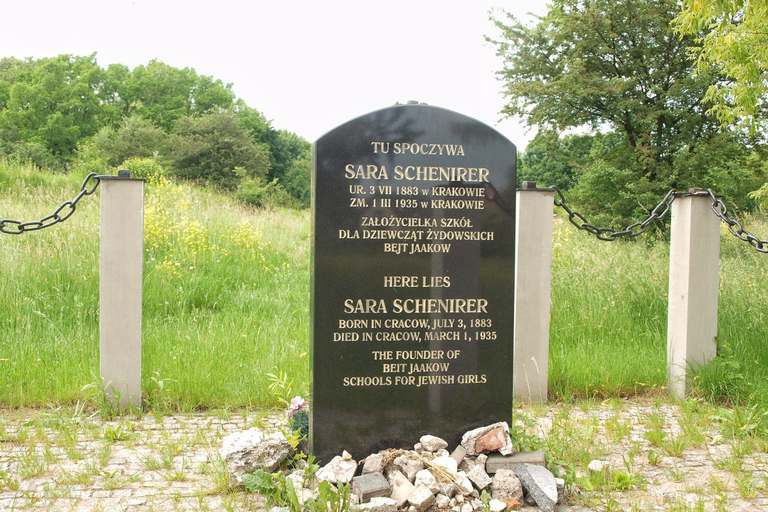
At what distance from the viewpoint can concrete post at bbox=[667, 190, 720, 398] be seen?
491cm

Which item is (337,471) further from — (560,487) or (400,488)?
(560,487)

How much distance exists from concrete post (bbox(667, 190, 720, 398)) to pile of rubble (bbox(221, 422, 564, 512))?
2263 mm

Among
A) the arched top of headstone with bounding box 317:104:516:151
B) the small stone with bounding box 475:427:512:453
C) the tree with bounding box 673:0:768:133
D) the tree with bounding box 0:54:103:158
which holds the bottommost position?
the small stone with bounding box 475:427:512:453

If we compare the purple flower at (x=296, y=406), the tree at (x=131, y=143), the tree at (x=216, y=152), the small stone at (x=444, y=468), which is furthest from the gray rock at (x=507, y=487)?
the tree at (x=131, y=143)

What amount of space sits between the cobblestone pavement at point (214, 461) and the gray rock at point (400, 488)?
630mm

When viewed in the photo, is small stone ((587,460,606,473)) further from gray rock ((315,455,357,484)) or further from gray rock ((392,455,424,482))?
gray rock ((315,455,357,484))

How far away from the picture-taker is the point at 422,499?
2.90m

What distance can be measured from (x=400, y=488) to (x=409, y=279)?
1.12 meters

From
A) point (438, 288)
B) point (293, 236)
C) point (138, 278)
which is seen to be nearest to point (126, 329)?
point (138, 278)

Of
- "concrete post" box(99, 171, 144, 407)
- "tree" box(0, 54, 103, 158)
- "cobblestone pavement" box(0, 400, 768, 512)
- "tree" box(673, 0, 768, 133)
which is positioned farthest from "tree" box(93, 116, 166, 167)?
"cobblestone pavement" box(0, 400, 768, 512)

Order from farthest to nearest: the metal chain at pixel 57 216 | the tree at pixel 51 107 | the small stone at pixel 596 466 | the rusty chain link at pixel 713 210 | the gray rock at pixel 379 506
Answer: the tree at pixel 51 107, the rusty chain link at pixel 713 210, the metal chain at pixel 57 216, the small stone at pixel 596 466, the gray rock at pixel 379 506

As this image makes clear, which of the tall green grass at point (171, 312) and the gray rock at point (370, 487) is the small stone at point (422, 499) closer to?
the gray rock at point (370, 487)

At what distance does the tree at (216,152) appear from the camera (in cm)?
4134

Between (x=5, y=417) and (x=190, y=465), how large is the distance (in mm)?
1728
